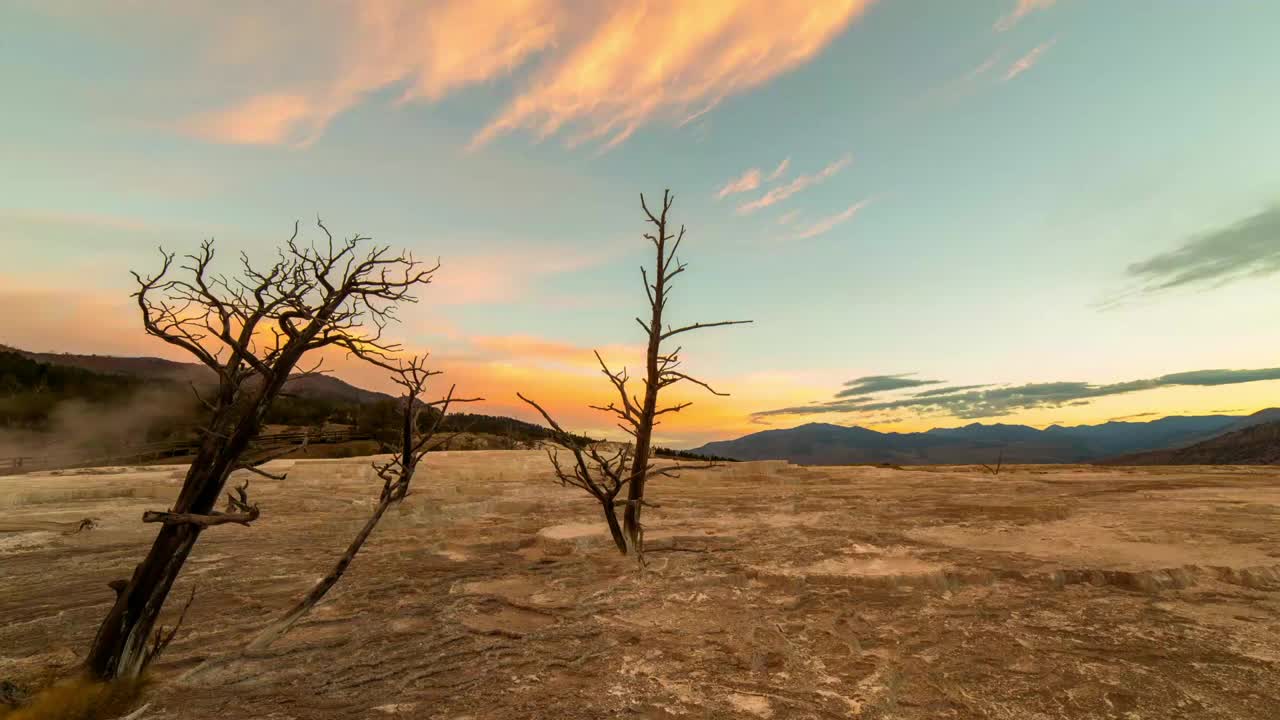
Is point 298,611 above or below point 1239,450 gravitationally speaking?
above

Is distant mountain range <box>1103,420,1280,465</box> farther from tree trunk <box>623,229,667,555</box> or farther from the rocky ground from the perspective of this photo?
tree trunk <box>623,229,667,555</box>

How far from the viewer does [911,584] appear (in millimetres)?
7840

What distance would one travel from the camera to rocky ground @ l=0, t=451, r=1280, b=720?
4773 mm

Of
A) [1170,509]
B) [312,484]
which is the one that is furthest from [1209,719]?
[312,484]

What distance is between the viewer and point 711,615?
675 cm

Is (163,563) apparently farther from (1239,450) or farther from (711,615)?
(1239,450)

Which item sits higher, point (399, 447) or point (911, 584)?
point (399, 447)

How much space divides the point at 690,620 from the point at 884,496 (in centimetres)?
1318

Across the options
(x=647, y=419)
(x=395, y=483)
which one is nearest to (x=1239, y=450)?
(x=647, y=419)

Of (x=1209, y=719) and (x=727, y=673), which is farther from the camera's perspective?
(x=727, y=673)

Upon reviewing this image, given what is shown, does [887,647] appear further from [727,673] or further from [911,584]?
[911,584]

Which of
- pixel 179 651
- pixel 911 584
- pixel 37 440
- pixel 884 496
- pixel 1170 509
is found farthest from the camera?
pixel 37 440

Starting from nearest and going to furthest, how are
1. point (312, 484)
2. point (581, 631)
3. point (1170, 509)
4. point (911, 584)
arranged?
point (581, 631), point (911, 584), point (1170, 509), point (312, 484)

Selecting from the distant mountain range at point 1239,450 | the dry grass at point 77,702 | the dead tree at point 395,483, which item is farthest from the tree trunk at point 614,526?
the distant mountain range at point 1239,450
